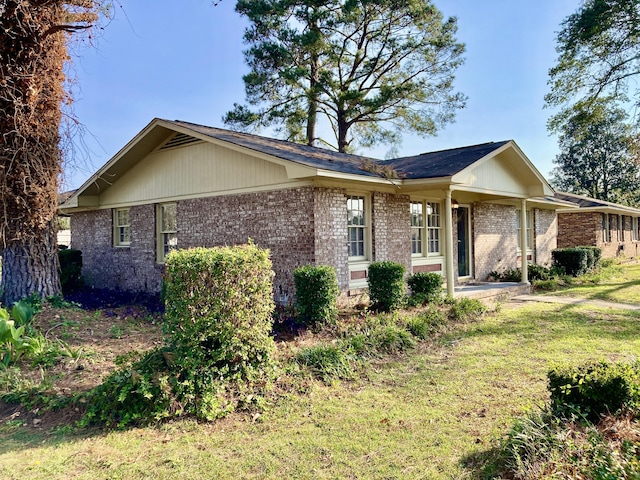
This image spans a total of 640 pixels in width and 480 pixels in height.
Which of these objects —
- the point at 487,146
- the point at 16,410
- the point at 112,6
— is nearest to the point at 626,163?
the point at 487,146

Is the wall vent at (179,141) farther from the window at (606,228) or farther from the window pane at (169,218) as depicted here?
the window at (606,228)

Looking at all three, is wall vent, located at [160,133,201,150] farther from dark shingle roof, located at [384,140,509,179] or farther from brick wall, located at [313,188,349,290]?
dark shingle roof, located at [384,140,509,179]

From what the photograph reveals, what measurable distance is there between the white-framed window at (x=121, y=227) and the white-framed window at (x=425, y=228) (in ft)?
28.9

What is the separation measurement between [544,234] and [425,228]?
32.3 feet

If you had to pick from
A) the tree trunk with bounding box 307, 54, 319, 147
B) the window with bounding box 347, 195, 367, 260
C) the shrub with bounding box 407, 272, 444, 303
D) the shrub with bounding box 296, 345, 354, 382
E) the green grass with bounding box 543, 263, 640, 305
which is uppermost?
the tree trunk with bounding box 307, 54, 319, 147

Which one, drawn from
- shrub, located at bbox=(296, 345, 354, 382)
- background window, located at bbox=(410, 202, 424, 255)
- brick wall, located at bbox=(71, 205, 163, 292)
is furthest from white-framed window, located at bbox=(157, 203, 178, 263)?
shrub, located at bbox=(296, 345, 354, 382)

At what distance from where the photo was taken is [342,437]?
4164 millimetres

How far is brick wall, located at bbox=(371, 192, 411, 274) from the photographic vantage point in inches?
427

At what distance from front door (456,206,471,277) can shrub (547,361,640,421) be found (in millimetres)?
10697

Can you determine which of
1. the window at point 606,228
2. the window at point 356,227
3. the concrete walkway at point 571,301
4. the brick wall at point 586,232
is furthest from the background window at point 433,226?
the window at point 606,228

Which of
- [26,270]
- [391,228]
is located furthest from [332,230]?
[26,270]

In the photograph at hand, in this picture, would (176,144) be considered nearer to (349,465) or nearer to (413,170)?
→ (413,170)

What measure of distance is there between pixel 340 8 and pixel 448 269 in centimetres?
1616

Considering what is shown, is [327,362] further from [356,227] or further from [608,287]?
[608,287]
